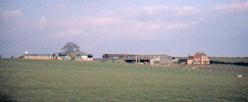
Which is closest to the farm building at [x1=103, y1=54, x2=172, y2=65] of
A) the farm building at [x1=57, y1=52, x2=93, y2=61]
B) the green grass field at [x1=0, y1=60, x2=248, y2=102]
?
the farm building at [x1=57, y1=52, x2=93, y2=61]

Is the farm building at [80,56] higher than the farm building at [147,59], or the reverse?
the farm building at [80,56]

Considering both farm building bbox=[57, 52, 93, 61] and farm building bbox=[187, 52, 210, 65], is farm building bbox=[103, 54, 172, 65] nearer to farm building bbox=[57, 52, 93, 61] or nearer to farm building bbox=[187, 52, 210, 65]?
farm building bbox=[187, 52, 210, 65]

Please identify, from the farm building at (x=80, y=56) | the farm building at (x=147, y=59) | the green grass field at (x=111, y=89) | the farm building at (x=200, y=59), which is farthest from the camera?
the farm building at (x=80, y=56)

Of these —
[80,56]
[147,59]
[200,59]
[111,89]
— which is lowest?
[111,89]

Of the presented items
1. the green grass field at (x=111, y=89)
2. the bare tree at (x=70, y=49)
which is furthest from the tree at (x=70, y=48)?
the green grass field at (x=111, y=89)

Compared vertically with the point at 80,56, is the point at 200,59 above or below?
below

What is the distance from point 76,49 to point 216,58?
2250 inches

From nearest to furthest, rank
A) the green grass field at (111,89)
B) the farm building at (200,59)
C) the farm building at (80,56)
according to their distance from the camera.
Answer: the green grass field at (111,89)
the farm building at (200,59)
the farm building at (80,56)

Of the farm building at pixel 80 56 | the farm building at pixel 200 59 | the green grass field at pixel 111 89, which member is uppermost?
the farm building at pixel 80 56

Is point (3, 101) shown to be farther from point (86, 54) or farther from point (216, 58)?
point (86, 54)

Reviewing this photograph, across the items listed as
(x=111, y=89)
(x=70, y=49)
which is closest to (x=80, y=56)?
(x=70, y=49)

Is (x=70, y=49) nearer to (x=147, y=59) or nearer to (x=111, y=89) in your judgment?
(x=147, y=59)

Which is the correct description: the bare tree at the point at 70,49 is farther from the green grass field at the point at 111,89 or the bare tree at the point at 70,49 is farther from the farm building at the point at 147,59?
the green grass field at the point at 111,89

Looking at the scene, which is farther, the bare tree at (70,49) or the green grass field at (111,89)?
the bare tree at (70,49)
